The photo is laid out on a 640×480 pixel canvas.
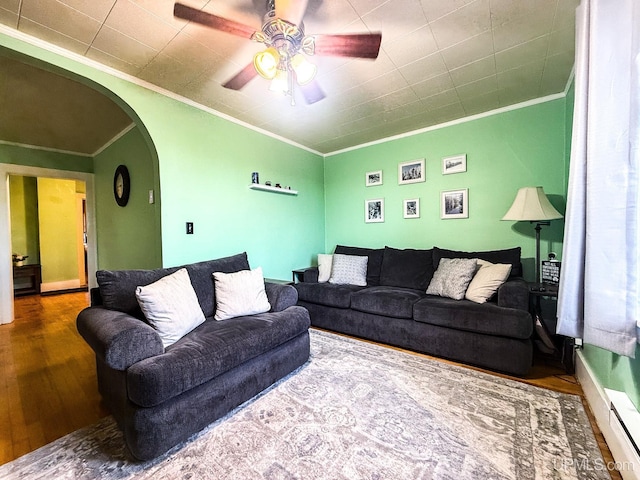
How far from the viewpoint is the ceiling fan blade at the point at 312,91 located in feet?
7.55

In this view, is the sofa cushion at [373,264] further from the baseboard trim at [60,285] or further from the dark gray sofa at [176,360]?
the baseboard trim at [60,285]

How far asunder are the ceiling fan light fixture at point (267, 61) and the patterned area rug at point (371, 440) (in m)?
2.05

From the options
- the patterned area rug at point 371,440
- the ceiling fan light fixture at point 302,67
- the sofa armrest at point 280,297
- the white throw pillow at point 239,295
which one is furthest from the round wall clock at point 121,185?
the ceiling fan light fixture at point 302,67

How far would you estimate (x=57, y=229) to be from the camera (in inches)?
218

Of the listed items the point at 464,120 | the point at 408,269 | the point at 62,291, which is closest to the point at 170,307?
the point at 408,269

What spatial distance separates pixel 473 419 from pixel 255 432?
1.24 m

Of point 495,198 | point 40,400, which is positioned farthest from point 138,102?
point 495,198

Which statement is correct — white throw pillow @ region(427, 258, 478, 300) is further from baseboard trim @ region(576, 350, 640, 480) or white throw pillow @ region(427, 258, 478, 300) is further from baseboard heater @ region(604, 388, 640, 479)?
baseboard heater @ region(604, 388, 640, 479)

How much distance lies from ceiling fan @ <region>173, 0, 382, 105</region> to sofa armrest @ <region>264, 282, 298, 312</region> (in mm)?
1541

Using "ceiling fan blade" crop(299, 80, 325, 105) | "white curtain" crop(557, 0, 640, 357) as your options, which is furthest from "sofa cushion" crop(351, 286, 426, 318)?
"ceiling fan blade" crop(299, 80, 325, 105)

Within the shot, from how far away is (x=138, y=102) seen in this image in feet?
7.72

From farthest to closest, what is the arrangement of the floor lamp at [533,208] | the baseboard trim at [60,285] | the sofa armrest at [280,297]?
the baseboard trim at [60,285]
the floor lamp at [533,208]
the sofa armrest at [280,297]

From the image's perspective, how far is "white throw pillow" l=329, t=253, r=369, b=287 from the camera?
10.9 feet

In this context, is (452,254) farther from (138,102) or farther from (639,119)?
(138,102)
